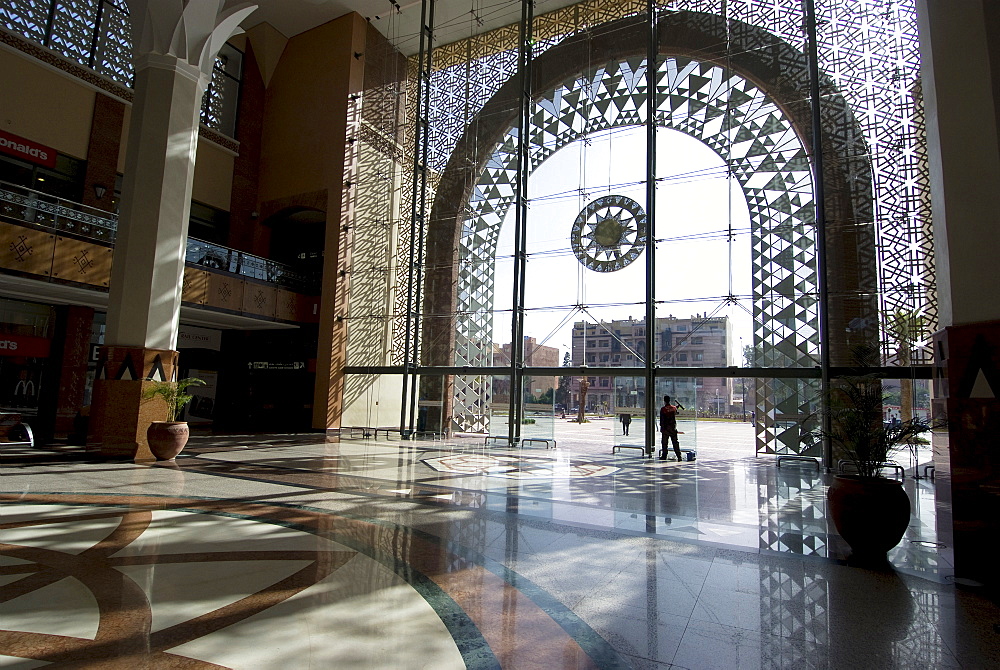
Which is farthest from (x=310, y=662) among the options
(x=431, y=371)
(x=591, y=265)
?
(x=431, y=371)

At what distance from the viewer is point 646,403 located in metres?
10.8

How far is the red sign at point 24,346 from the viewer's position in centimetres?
1066

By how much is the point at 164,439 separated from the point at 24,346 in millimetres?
5532

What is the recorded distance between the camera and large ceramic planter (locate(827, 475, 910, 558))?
3.85 meters

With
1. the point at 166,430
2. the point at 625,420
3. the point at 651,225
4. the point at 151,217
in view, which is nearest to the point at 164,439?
the point at 166,430

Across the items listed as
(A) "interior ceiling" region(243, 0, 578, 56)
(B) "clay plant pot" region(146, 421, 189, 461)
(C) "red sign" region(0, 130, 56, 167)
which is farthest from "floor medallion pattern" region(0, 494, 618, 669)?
(A) "interior ceiling" region(243, 0, 578, 56)

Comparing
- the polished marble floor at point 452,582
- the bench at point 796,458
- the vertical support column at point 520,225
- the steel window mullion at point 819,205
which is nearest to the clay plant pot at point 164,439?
the polished marble floor at point 452,582

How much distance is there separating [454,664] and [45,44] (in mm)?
14182

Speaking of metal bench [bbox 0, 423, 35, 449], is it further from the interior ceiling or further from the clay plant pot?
the interior ceiling

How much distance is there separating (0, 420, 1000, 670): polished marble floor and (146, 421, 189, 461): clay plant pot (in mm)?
1510

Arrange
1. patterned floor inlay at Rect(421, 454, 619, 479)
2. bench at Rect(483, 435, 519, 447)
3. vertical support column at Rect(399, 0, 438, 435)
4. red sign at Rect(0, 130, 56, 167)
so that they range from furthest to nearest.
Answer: vertical support column at Rect(399, 0, 438, 435)
bench at Rect(483, 435, 519, 447)
red sign at Rect(0, 130, 56, 167)
patterned floor inlay at Rect(421, 454, 619, 479)

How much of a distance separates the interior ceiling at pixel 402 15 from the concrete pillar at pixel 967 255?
10957 mm

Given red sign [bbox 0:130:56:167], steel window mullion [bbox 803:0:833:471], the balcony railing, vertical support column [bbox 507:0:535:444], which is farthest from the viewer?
vertical support column [bbox 507:0:535:444]

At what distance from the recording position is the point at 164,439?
7938 mm
